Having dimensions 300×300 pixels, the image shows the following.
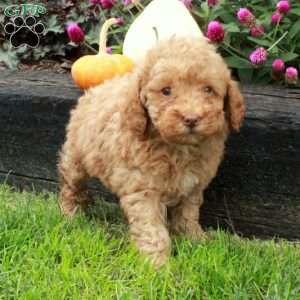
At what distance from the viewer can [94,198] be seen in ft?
16.8

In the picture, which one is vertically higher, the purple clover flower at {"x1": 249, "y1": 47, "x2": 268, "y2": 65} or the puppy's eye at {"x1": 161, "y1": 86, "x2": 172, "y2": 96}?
the puppy's eye at {"x1": 161, "y1": 86, "x2": 172, "y2": 96}

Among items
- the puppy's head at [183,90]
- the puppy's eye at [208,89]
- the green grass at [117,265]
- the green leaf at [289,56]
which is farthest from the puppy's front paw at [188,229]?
the green leaf at [289,56]

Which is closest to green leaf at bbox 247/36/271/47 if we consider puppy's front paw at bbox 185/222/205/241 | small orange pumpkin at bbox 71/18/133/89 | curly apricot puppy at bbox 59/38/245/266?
small orange pumpkin at bbox 71/18/133/89

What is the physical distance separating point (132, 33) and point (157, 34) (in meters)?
0.46

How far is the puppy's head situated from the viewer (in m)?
3.53

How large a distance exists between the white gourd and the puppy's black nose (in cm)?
144

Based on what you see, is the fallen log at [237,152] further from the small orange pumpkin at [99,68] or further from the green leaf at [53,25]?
the green leaf at [53,25]

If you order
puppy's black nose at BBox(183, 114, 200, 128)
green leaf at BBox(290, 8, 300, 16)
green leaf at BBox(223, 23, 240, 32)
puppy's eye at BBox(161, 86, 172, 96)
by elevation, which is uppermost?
green leaf at BBox(290, 8, 300, 16)

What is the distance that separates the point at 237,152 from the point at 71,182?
1118 millimetres

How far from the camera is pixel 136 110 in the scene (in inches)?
148

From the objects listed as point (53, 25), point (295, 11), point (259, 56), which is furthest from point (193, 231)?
point (53, 25)

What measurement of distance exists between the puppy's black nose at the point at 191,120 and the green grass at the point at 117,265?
0.78 meters

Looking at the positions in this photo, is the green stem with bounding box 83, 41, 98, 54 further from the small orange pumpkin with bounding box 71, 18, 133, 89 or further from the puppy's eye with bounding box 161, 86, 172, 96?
the puppy's eye with bounding box 161, 86, 172, 96

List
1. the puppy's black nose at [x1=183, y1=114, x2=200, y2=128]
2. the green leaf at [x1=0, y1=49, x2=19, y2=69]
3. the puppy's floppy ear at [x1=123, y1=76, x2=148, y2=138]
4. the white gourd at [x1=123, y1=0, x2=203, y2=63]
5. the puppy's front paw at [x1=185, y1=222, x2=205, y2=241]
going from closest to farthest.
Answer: the puppy's black nose at [x1=183, y1=114, x2=200, y2=128] < the puppy's floppy ear at [x1=123, y1=76, x2=148, y2=138] < the puppy's front paw at [x1=185, y1=222, x2=205, y2=241] < the white gourd at [x1=123, y1=0, x2=203, y2=63] < the green leaf at [x1=0, y1=49, x2=19, y2=69]
